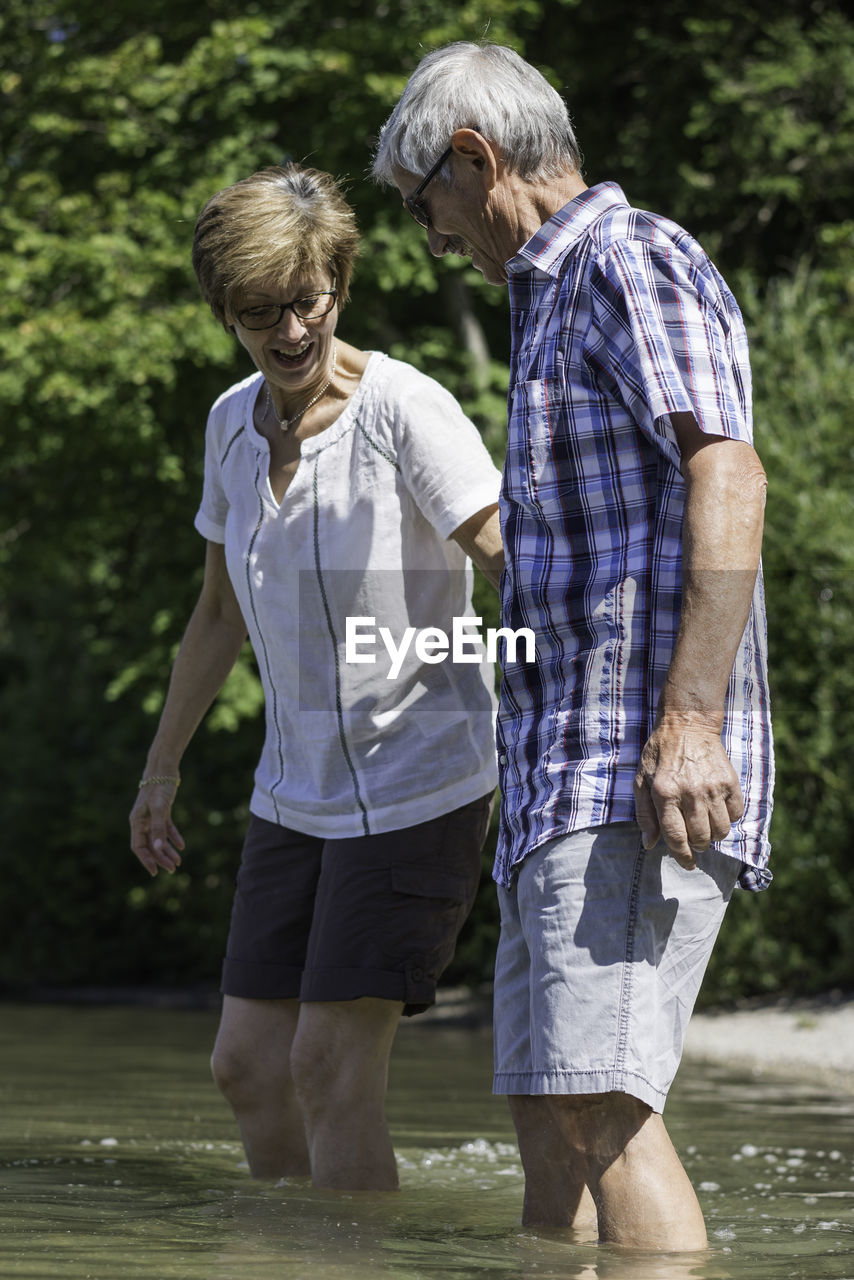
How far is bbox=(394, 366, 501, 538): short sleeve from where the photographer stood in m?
3.45

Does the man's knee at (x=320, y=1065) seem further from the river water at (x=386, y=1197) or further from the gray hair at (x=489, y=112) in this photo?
the gray hair at (x=489, y=112)

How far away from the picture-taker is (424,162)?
285 cm

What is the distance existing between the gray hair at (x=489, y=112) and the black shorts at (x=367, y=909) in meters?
1.37

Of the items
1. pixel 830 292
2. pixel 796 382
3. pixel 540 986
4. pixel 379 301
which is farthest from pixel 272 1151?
A: pixel 379 301

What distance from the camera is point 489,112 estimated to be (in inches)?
109

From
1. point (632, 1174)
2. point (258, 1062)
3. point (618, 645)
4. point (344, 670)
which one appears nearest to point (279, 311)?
point (344, 670)

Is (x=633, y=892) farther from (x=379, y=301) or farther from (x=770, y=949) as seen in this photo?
(x=379, y=301)

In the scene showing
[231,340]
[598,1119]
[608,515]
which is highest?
[231,340]

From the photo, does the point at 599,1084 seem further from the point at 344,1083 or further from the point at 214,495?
the point at 214,495

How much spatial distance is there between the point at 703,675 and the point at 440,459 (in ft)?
3.93

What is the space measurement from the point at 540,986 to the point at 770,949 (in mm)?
7965

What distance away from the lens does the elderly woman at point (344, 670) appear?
11.5 feet

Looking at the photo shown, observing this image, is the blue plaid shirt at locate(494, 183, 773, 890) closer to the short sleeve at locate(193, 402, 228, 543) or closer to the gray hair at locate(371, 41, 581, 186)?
the gray hair at locate(371, 41, 581, 186)

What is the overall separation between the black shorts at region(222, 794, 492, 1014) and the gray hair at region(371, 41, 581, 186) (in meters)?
1.37
